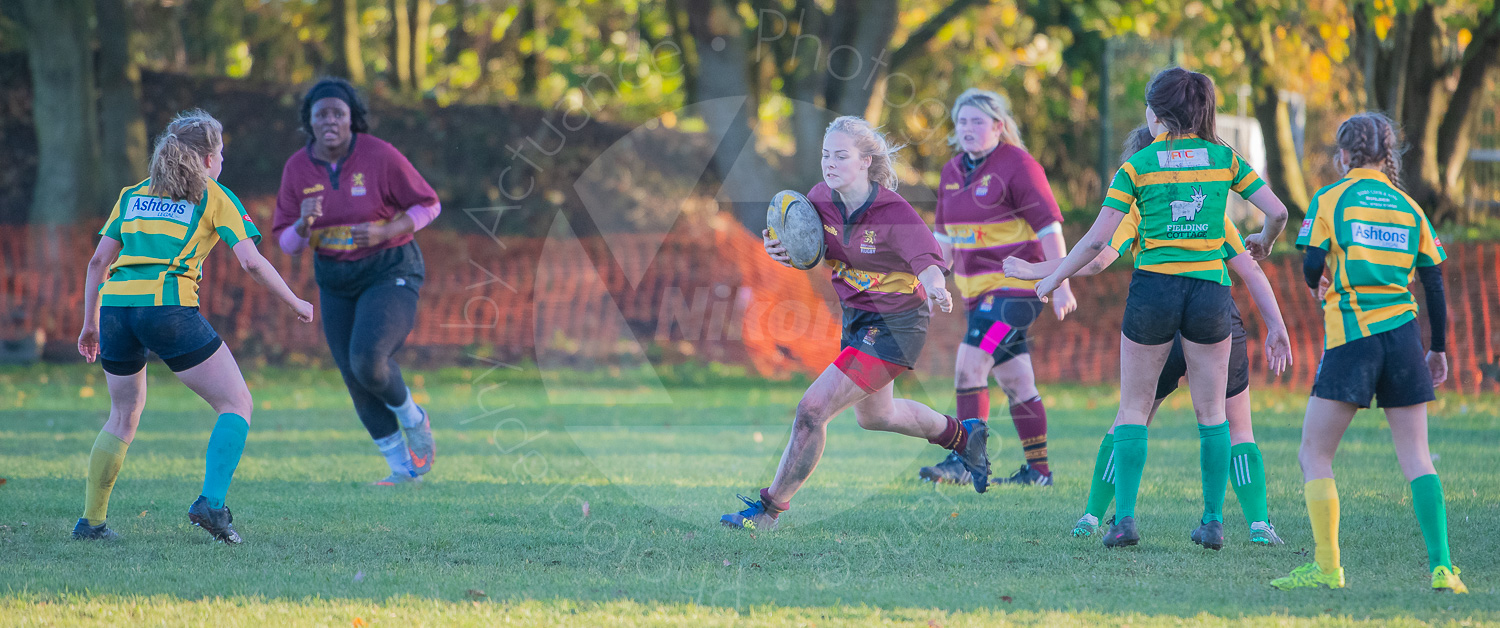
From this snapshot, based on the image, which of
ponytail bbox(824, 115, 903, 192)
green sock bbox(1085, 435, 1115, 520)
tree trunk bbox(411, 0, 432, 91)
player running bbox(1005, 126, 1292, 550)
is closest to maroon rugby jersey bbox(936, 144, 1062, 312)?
player running bbox(1005, 126, 1292, 550)

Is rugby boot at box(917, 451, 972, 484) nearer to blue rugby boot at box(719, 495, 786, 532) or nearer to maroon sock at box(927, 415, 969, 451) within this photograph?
maroon sock at box(927, 415, 969, 451)

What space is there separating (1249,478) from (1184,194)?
1211 mm

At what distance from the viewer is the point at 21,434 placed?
8.87 metres

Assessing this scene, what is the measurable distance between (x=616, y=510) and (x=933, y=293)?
6.56 feet

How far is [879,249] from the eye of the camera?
5086mm

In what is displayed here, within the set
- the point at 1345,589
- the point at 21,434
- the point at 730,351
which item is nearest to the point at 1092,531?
the point at 1345,589

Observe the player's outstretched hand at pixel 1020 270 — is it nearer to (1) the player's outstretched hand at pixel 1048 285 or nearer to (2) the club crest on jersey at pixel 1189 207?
(1) the player's outstretched hand at pixel 1048 285

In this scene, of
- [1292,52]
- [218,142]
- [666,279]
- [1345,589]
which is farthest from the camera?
[666,279]

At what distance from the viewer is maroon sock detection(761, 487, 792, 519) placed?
533 centimetres

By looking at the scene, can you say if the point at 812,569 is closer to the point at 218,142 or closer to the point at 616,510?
the point at 616,510

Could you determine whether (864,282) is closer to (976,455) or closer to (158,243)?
(976,455)

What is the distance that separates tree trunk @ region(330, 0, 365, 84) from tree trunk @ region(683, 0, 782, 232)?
554cm

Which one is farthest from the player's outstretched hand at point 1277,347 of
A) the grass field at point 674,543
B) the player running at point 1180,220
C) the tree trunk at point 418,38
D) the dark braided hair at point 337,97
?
the tree trunk at point 418,38

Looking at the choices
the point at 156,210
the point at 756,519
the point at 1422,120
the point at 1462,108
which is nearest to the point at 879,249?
the point at 756,519
